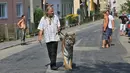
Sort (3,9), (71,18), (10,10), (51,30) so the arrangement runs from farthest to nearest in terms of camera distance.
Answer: (71,18) → (10,10) → (3,9) → (51,30)

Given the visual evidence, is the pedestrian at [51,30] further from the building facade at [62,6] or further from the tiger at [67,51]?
the building facade at [62,6]

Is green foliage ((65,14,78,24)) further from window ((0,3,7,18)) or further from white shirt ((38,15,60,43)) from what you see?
white shirt ((38,15,60,43))

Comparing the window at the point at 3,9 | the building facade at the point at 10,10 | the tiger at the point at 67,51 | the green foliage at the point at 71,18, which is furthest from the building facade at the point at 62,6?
the tiger at the point at 67,51

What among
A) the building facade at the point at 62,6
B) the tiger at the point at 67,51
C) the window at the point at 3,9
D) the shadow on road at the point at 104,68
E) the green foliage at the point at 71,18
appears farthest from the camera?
the building facade at the point at 62,6

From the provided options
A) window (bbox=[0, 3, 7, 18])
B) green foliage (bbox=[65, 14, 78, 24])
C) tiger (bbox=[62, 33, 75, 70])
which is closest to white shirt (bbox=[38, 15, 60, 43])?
tiger (bbox=[62, 33, 75, 70])

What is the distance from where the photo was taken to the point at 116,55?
Result: 17297 millimetres

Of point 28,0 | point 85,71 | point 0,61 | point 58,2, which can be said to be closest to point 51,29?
point 85,71

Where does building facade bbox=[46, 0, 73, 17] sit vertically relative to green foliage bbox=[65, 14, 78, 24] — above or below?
above

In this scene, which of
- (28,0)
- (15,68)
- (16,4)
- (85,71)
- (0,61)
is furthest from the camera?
(28,0)

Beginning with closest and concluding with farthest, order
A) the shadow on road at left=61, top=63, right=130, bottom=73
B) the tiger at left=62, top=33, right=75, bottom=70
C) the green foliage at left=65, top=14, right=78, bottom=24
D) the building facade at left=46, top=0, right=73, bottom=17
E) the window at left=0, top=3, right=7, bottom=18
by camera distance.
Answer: the shadow on road at left=61, top=63, right=130, bottom=73, the tiger at left=62, top=33, right=75, bottom=70, the window at left=0, top=3, right=7, bottom=18, the green foliage at left=65, top=14, right=78, bottom=24, the building facade at left=46, top=0, right=73, bottom=17

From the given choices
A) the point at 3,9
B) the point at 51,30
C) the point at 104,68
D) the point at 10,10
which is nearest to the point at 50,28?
the point at 51,30

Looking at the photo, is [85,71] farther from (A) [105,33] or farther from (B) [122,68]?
(A) [105,33]

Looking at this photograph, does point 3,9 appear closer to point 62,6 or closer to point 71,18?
point 71,18

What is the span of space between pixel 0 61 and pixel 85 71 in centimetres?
479
